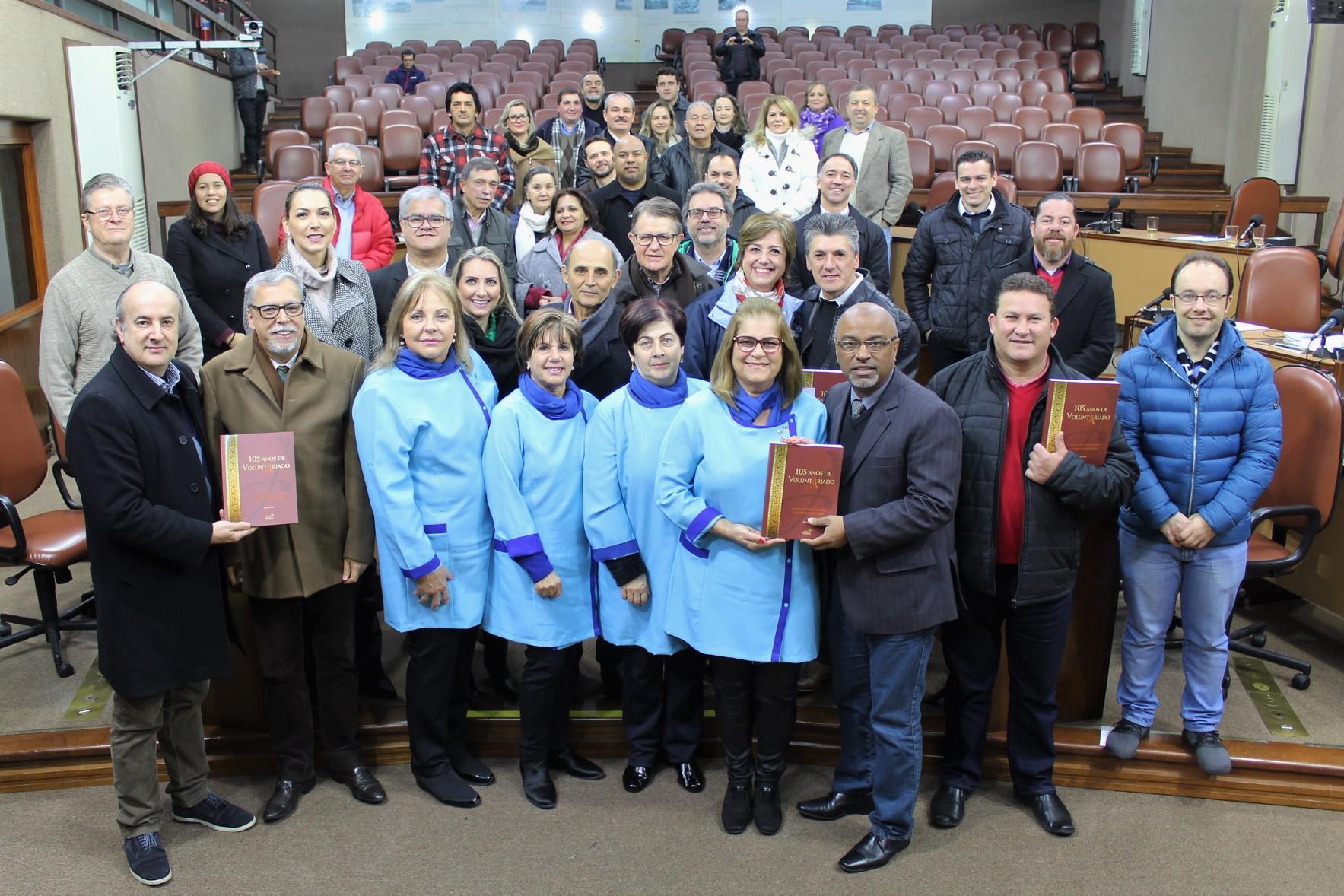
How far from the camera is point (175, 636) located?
105 inches

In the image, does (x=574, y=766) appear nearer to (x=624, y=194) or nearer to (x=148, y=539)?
(x=148, y=539)

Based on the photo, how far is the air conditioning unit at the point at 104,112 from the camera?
6.73 m

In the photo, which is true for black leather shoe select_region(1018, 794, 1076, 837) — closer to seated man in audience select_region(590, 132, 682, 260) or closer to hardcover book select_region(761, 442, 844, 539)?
hardcover book select_region(761, 442, 844, 539)

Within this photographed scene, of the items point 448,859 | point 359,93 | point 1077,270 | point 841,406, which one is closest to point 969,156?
point 1077,270

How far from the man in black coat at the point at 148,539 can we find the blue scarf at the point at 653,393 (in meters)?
1.02

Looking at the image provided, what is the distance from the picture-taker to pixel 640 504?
2.96 m

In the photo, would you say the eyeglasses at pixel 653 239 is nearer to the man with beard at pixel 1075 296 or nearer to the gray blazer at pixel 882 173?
the man with beard at pixel 1075 296

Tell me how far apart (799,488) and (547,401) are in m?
0.73

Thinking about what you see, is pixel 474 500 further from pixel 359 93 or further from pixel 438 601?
pixel 359 93

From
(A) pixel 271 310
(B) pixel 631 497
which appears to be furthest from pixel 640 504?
(A) pixel 271 310

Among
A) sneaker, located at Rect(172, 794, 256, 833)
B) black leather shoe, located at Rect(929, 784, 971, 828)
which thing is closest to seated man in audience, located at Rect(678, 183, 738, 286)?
black leather shoe, located at Rect(929, 784, 971, 828)

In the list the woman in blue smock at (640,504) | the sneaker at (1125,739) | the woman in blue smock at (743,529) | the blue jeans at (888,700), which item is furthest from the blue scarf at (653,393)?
the sneaker at (1125,739)

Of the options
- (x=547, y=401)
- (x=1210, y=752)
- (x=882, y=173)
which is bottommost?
(x=1210, y=752)

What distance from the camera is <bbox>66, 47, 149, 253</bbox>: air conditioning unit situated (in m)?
6.73
